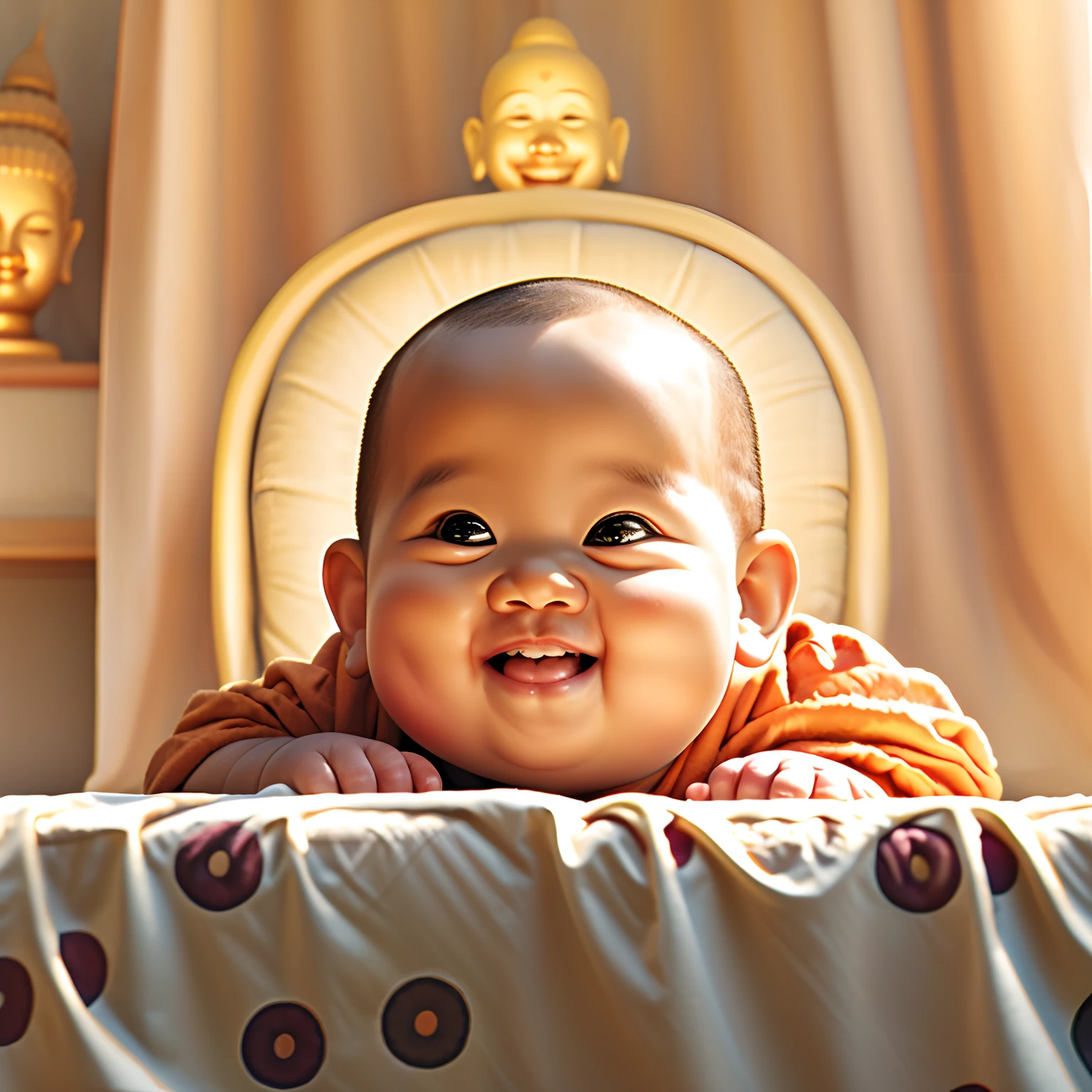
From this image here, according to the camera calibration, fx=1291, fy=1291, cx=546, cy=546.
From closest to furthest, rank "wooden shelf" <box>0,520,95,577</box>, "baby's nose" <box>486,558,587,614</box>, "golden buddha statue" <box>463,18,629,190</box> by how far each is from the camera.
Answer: "baby's nose" <box>486,558,587,614</box>
"golden buddha statue" <box>463,18,629,190</box>
"wooden shelf" <box>0,520,95,577</box>

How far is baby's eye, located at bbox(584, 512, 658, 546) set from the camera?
646 millimetres

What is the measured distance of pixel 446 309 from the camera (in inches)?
52.7

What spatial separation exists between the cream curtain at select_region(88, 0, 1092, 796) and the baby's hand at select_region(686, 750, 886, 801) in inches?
28.4

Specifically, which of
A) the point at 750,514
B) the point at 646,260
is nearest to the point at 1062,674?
the point at 646,260

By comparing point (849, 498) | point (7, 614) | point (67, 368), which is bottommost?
point (7, 614)

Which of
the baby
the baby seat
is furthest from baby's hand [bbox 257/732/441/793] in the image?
the baby seat

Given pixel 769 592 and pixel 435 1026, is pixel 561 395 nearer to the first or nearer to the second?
pixel 769 592

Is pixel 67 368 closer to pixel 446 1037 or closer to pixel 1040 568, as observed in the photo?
pixel 1040 568

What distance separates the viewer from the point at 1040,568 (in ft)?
4.60

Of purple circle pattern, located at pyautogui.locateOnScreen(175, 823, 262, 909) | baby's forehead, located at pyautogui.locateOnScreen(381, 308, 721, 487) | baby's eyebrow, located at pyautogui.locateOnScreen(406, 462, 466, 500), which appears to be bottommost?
purple circle pattern, located at pyautogui.locateOnScreen(175, 823, 262, 909)

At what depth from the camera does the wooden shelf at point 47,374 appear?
159 centimetres

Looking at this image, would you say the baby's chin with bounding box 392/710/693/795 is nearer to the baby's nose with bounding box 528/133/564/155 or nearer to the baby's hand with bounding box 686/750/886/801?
the baby's hand with bounding box 686/750/886/801

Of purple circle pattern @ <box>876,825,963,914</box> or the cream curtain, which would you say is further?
the cream curtain

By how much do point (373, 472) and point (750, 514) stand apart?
0.22 meters
